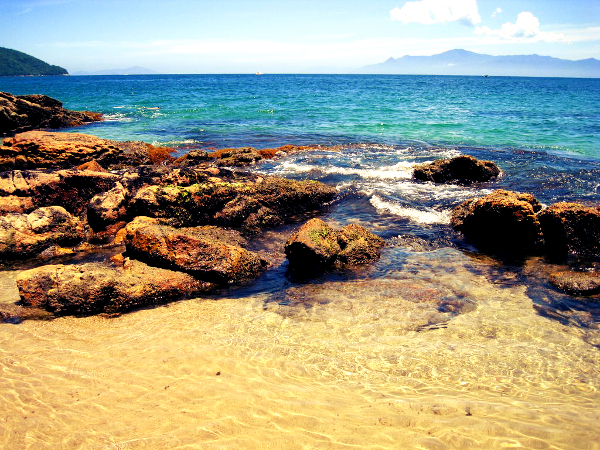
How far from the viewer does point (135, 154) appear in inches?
657

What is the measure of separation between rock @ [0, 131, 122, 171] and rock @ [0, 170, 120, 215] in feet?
14.8

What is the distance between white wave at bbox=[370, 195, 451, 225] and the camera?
36.4 ft

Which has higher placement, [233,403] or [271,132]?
[271,132]

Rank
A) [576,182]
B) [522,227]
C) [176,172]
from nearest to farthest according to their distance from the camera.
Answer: [522,227] < [176,172] < [576,182]

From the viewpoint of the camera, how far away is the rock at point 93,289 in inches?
255

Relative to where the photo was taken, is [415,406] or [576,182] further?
[576,182]

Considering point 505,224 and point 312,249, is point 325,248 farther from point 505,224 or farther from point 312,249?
point 505,224

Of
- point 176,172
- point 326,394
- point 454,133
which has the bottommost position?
point 326,394

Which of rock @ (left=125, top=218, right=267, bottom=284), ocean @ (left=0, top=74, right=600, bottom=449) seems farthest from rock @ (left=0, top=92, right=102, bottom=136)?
rock @ (left=125, top=218, right=267, bottom=284)

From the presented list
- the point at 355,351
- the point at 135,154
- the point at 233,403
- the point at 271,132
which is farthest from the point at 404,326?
the point at 271,132

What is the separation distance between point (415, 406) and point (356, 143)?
20210 mm

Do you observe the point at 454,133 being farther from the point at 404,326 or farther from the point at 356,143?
the point at 404,326

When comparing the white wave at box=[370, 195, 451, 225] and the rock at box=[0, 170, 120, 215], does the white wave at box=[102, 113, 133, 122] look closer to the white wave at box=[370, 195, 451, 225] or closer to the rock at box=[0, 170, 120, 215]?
the rock at box=[0, 170, 120, 215]

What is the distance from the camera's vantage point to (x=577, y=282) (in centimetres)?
727
